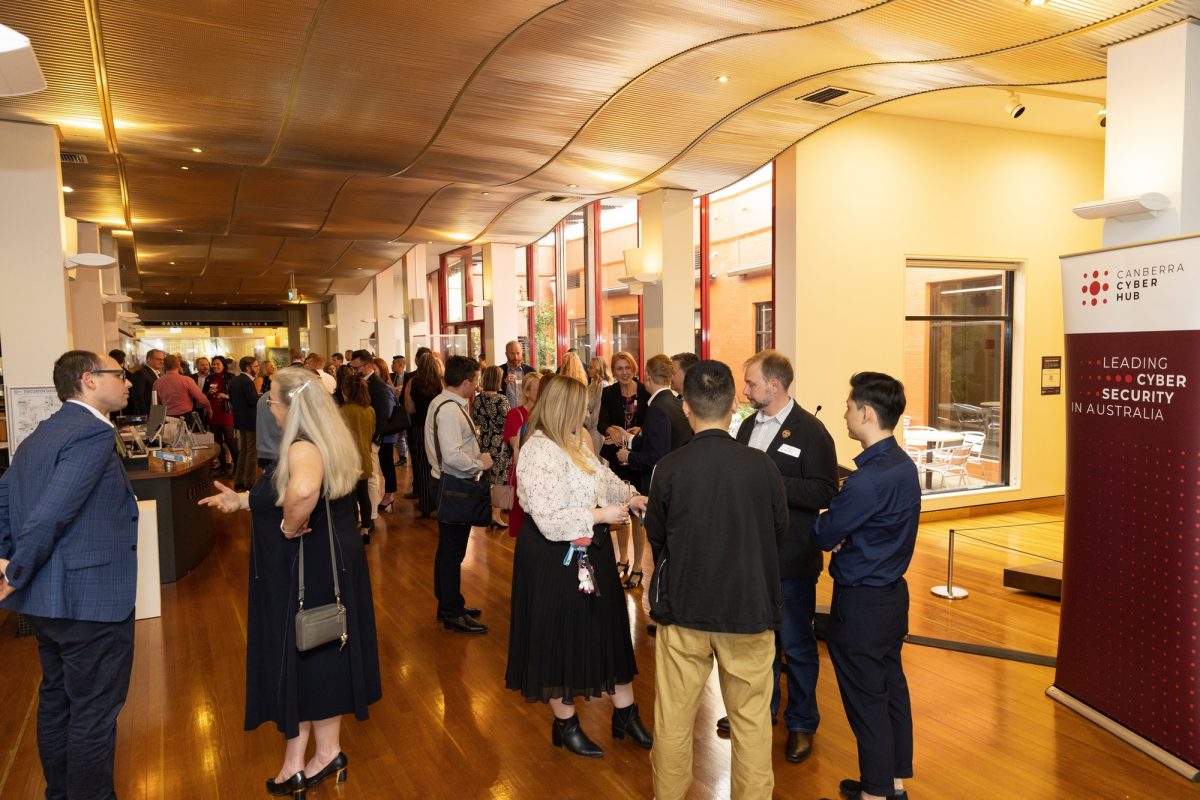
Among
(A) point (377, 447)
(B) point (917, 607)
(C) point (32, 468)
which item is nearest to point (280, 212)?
(A) point (377, 447)

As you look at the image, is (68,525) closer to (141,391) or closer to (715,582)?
(715,582)

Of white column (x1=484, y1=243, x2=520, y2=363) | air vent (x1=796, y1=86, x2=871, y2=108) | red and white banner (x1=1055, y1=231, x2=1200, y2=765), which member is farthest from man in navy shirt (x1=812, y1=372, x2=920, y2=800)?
white column (x1=484, y1=243, x2=520, y2=363)

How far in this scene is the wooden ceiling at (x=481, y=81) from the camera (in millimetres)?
4086

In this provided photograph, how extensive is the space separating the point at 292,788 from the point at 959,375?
8.06 m

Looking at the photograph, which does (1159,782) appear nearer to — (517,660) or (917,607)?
(917,607)

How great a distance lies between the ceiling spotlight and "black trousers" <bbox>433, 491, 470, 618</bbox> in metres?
5.85

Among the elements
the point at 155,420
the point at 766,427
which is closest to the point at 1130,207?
the point at 766,427

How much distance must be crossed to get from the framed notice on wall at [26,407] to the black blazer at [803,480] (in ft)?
17.1

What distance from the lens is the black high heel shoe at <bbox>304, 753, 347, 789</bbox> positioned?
9.94ft

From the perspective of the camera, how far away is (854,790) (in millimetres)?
2961

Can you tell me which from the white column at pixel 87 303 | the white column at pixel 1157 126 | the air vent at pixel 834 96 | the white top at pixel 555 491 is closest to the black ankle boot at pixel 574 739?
the white top at pixel 555 491

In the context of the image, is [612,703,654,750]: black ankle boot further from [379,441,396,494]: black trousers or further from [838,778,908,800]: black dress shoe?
[379,441,396,494]: black trousers

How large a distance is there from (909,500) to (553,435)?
130cm

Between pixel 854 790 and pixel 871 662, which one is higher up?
pixel 871 662
